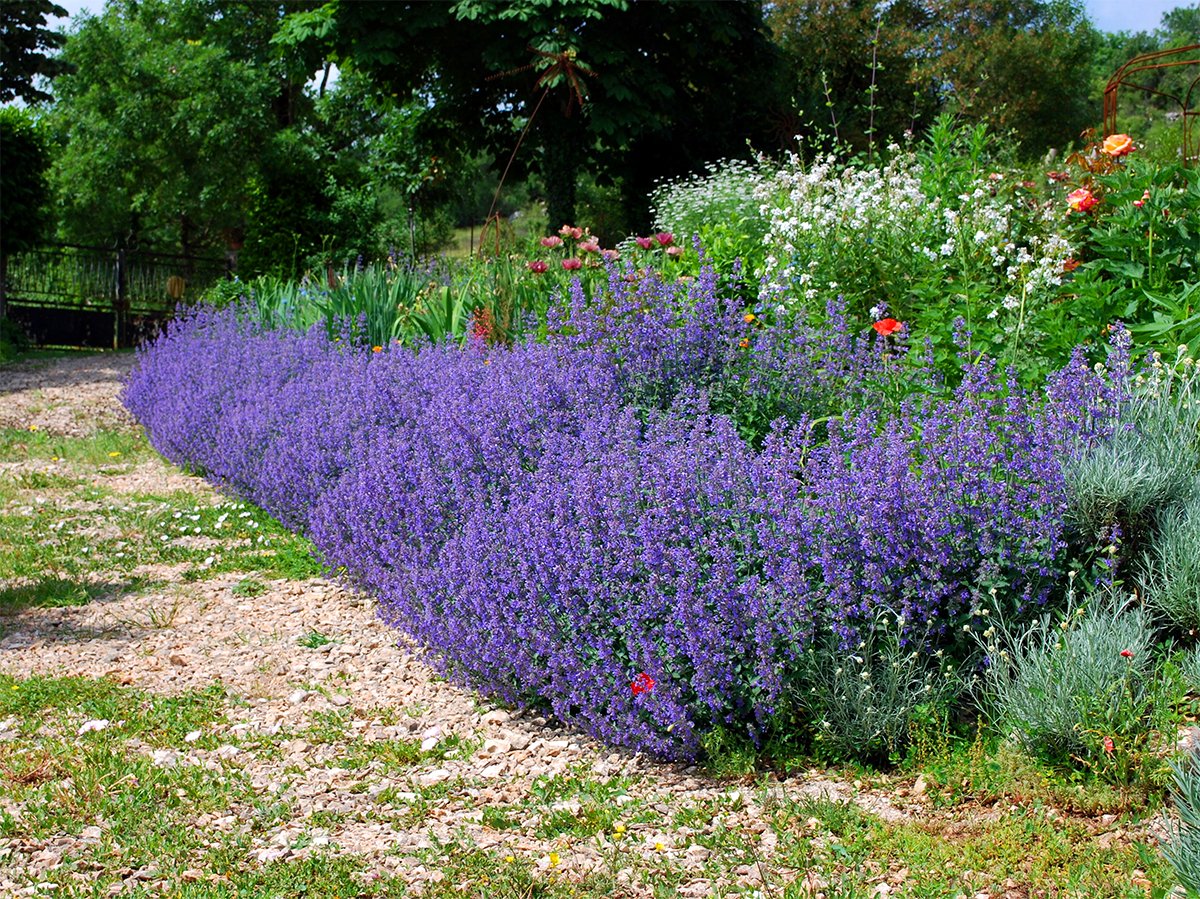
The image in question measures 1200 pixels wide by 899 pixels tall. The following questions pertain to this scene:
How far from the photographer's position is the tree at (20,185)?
52.6ft

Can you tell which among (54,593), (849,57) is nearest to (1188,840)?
(54,593)

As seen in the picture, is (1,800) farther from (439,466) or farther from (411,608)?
(439,466)

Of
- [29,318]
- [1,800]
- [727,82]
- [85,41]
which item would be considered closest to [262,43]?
[85,41]

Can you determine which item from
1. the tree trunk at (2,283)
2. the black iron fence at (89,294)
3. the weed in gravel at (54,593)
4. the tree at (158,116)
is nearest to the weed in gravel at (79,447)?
the weed in gravel at (54,593)

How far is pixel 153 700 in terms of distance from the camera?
376 cm

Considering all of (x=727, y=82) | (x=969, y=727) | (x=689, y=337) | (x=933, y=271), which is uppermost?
(x=727, y=82)

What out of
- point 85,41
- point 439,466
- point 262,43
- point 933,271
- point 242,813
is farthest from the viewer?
point 262,43

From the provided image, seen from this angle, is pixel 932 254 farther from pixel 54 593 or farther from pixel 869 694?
pixel 54 593

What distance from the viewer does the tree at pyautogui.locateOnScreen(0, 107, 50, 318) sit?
1603cm

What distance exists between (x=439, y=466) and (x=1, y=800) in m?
1.87

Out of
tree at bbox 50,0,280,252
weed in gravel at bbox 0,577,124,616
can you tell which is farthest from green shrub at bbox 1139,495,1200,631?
tree at bbox 50,0,280,252

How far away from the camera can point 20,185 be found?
1633 centimetres

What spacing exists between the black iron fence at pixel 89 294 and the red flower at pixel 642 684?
1631cm

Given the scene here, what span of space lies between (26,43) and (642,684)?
Result: 30.6 metres
